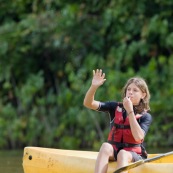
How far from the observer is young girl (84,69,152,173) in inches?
253

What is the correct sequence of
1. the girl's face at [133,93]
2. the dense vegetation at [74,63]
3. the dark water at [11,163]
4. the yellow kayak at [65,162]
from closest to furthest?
the yellow kayak at [65,162] < the girl's face at [133,93] < the dark water at [11,163] < the dense vegetation at [74,63]

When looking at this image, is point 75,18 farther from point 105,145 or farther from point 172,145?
point 105,145

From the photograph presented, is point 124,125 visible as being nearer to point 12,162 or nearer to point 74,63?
point 12,162

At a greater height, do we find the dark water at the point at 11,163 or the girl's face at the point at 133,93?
the girl's face at the point at 133,93

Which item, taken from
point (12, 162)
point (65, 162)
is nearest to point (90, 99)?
point (65, 162)

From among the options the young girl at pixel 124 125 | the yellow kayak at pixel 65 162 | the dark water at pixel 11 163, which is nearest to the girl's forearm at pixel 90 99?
the young girl at pixel 124 125

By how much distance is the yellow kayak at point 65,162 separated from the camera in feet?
21.0

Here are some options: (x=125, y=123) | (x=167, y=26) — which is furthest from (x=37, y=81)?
(x=125, y=123)

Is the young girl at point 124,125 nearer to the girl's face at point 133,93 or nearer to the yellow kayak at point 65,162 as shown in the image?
the girl's face at point 133,93

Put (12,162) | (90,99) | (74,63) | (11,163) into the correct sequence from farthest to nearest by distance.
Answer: (74,63) < (12,162) < (11,163) < (90,99)

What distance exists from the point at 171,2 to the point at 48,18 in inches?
91.4

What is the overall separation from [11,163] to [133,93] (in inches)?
134

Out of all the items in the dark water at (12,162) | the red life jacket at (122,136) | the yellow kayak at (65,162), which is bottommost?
the dark water at (12,162)

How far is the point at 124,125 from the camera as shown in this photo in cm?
658
